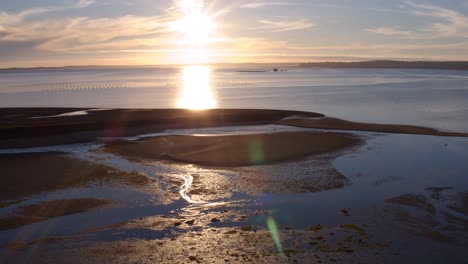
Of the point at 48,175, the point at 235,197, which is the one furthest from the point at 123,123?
the point at 235,197

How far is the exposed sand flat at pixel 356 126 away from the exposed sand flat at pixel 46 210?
21346 millimetres

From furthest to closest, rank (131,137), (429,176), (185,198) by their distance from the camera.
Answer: (131,137), (429,176), (185,198)

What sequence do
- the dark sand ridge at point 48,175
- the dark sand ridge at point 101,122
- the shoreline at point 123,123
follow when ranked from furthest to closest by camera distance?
the shoreline at point 123,123 → the dark sand ridge at point 101,122 → the dark sand ridge at point 48,175

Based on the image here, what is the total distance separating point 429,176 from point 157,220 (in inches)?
451

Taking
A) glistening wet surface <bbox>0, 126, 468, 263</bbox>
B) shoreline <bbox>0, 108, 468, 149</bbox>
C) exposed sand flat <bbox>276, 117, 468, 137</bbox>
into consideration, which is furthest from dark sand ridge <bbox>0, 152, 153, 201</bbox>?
exposed sand flat <bbox>276, 117, 468, 137</bbox>

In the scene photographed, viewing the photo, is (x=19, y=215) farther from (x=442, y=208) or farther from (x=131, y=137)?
(x=131, y=137)

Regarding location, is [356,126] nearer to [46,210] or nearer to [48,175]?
[48,175]

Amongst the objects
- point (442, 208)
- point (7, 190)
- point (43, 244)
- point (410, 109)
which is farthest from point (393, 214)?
point (410, 109)

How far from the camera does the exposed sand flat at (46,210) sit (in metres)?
13.5

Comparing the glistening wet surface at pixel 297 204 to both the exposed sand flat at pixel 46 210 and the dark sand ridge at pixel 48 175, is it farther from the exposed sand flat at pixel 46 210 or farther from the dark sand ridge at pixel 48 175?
the dark sand ridge at pixel 48 175

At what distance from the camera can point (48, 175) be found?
19.4 meters

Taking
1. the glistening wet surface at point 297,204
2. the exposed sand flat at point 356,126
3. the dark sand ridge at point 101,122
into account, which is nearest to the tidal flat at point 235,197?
the glistening wet surface at point 297,204

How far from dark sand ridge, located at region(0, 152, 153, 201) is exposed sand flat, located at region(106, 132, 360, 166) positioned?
322 cm

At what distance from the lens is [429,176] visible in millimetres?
18344
